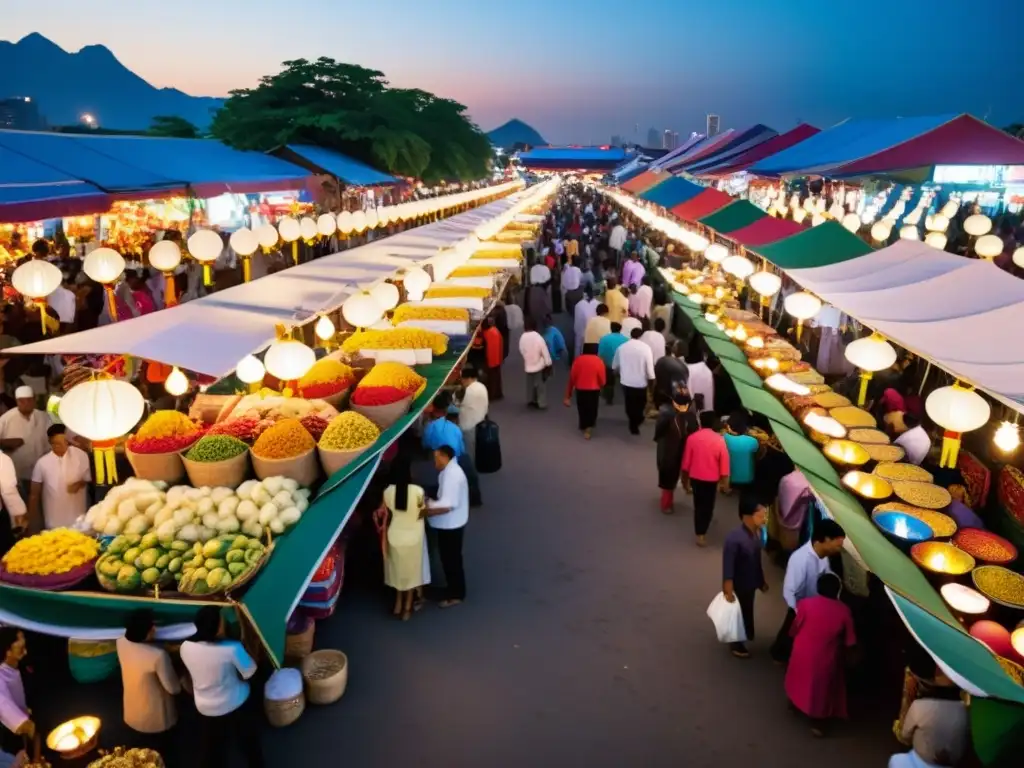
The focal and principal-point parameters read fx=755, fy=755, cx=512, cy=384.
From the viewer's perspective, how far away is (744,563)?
530cm

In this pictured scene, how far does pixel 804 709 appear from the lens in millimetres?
4648

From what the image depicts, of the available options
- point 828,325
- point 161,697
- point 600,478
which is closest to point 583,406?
point 600,478

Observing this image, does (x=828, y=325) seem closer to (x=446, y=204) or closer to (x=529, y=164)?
(x=446, y=204)

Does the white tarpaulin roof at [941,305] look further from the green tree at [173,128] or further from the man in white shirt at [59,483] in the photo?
the green tree at [173,128]

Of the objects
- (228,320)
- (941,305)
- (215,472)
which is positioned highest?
(941,305)

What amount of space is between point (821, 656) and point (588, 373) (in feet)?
17.8

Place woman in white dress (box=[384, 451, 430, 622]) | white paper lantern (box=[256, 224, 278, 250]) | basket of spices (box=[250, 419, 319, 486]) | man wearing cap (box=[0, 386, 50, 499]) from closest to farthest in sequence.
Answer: basket of spices (box=[250, 419, 319, 486]), woman in white dress (box=[384, 451, 430, 622]), man wearing cap (box=[0, 386, 50, 499]), white paper lantern (box=[256, 224, 278, 250])

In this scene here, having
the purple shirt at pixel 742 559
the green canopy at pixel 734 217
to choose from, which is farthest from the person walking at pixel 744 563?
the green canopy at pixel 734 217

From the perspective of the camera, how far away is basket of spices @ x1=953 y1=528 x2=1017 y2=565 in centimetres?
535

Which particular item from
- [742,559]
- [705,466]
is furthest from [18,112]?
[742,559]

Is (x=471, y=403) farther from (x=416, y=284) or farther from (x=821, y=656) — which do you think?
(x=821, y=656)

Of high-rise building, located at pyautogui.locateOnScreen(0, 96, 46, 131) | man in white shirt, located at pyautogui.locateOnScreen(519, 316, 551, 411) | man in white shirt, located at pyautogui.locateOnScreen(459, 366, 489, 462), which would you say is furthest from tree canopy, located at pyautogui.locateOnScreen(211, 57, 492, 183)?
high-rise building, located at pyautogui.locateOnScreen(0, 96, 46, 131)

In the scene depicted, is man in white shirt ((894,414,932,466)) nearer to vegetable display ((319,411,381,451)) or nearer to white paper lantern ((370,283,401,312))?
vegetable display ((319,411,381,451))

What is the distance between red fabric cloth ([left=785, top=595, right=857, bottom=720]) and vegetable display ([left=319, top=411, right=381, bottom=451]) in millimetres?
3211
